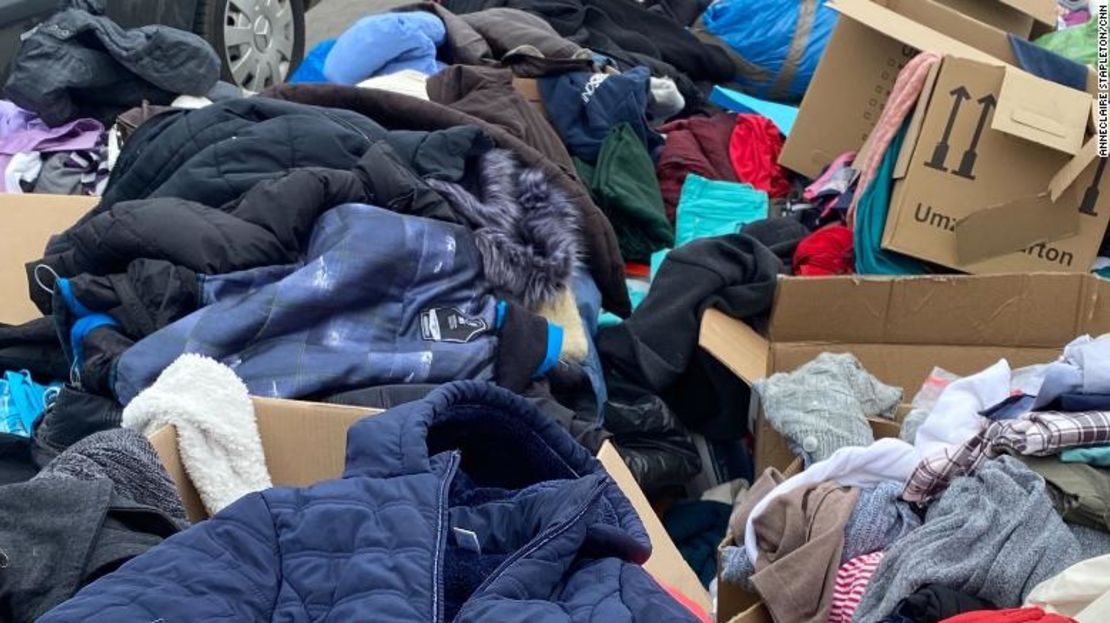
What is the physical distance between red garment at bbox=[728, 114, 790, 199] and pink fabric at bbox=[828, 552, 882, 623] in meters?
1.76

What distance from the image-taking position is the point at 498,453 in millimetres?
1517

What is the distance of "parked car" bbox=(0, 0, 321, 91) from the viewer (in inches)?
143

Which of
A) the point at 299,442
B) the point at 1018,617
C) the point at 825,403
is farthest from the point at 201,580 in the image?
the point at 825,403

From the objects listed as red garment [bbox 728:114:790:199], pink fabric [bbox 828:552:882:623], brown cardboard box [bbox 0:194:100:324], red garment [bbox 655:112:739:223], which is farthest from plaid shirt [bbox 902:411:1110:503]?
brown cardboard box [bbox 0:194:100:324]

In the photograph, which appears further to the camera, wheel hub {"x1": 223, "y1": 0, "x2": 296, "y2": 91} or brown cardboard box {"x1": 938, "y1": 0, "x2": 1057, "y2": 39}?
wheel hub {"x1": 223, "y1": 0, "x2": 296, "y2": 91}

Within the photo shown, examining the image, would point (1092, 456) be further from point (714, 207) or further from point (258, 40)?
point (258, 40)

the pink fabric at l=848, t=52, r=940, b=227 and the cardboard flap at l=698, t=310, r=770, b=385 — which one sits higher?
the pink fabric at l=848, t=52, r=940, b=227

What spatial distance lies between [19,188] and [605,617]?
7.49 ft

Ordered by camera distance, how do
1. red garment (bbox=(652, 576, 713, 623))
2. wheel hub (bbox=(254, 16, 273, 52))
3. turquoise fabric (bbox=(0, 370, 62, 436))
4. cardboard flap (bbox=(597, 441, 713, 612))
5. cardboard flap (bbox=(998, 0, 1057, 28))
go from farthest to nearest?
1. wheel hub (bbox=(254, 16, 273, 52))
2. cardboard flap (bbox=(998, 0, 1057, 28))
3. turquoise fabric (bbox=(0, 370, 62, 436))
4. cardboard flap (bbox=(597, 441, 713, 612))
5. red garment (bbox=(652, 576, 713, 623))

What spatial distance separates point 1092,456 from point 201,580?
4.14 feet

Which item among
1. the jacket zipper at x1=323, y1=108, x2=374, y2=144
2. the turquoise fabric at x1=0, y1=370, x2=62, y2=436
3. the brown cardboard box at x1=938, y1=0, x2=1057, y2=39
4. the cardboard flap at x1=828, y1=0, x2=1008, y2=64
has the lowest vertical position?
the turquoise fabric at x1=0, y1=370, x2=62, y2=436

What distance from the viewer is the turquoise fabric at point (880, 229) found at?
2723 millimetres

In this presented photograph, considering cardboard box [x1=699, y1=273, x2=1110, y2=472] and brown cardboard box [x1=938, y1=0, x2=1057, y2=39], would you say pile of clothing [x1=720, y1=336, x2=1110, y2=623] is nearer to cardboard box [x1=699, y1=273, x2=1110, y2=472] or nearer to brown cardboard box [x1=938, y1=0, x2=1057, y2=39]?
cardboard box [x1=699, y1=273, x2=1110, y2=472]

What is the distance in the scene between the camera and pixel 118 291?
1.96 m
